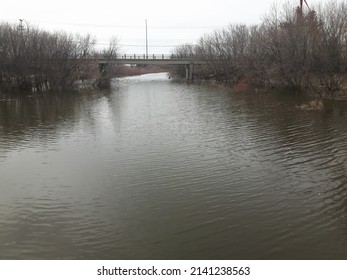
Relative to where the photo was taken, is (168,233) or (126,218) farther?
(126,218)

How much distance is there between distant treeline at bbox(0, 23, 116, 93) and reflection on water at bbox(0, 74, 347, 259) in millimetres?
32340

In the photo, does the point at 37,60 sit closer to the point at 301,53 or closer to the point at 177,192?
the point at 301,53

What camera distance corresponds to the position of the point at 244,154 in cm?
1450

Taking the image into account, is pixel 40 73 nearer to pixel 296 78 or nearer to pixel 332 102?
pixel 296 78

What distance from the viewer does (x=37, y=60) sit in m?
49.9

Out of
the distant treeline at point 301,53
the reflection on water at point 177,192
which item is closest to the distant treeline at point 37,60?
the distant treeline at point 301,53

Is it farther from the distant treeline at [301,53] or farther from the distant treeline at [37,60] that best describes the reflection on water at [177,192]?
the distant treeline at [37,60]

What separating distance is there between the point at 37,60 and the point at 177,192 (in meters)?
45.3

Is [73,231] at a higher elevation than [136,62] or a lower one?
lower

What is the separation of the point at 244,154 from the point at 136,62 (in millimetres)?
77723

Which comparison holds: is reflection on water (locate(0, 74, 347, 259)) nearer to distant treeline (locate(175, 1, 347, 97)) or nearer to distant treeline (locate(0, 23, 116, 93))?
distant treeline (locate(175, 1, 347, 97))

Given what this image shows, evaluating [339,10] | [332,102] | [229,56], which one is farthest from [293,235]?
[229,56]

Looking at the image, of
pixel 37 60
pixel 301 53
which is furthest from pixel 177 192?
pixel 37 60

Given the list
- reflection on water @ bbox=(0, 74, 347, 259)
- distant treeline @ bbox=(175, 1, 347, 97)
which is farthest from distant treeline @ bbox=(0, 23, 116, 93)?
reflection on water @ bbox=(0, 74, 347, 259)
